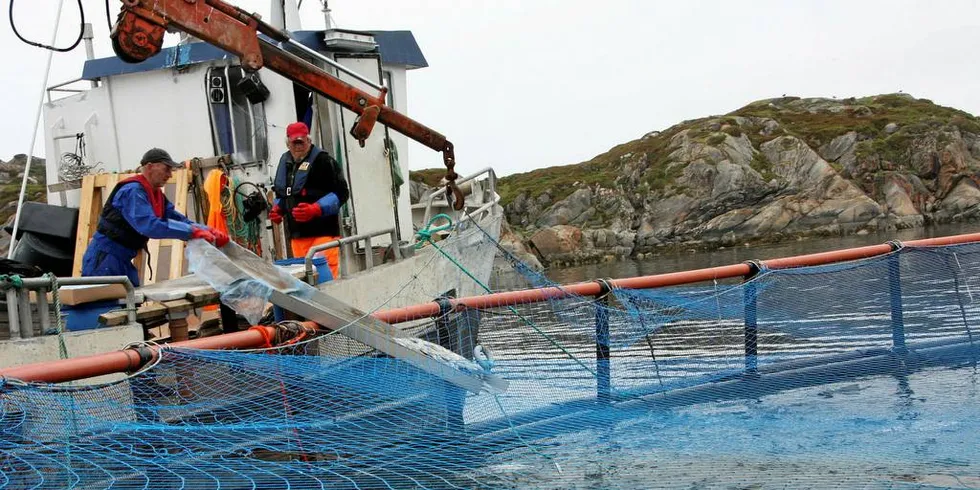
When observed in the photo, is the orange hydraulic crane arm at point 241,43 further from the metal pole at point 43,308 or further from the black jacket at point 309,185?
the metal pole at point 43,308

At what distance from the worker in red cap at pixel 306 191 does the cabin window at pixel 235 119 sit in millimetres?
2172

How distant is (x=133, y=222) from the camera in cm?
589

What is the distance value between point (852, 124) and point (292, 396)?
236ft

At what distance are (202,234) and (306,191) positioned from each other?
2.62 m

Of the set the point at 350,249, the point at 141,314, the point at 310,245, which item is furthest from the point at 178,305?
the point at 350,249

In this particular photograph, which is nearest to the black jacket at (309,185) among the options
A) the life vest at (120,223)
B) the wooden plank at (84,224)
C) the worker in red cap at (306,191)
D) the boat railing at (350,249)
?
the worker in red cap at (306,191)

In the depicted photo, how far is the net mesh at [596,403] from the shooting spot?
132 inches

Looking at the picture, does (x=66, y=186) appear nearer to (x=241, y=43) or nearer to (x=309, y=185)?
(x=309, y=185)

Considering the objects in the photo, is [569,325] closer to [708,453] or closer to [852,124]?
[708,453]

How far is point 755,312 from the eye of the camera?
577 centimetres

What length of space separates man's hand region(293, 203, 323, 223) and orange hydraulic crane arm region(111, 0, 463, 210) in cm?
74

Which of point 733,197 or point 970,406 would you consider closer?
point 970,406

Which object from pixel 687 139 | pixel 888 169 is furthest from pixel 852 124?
pixel 687 139

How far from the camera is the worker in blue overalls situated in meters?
5.82
